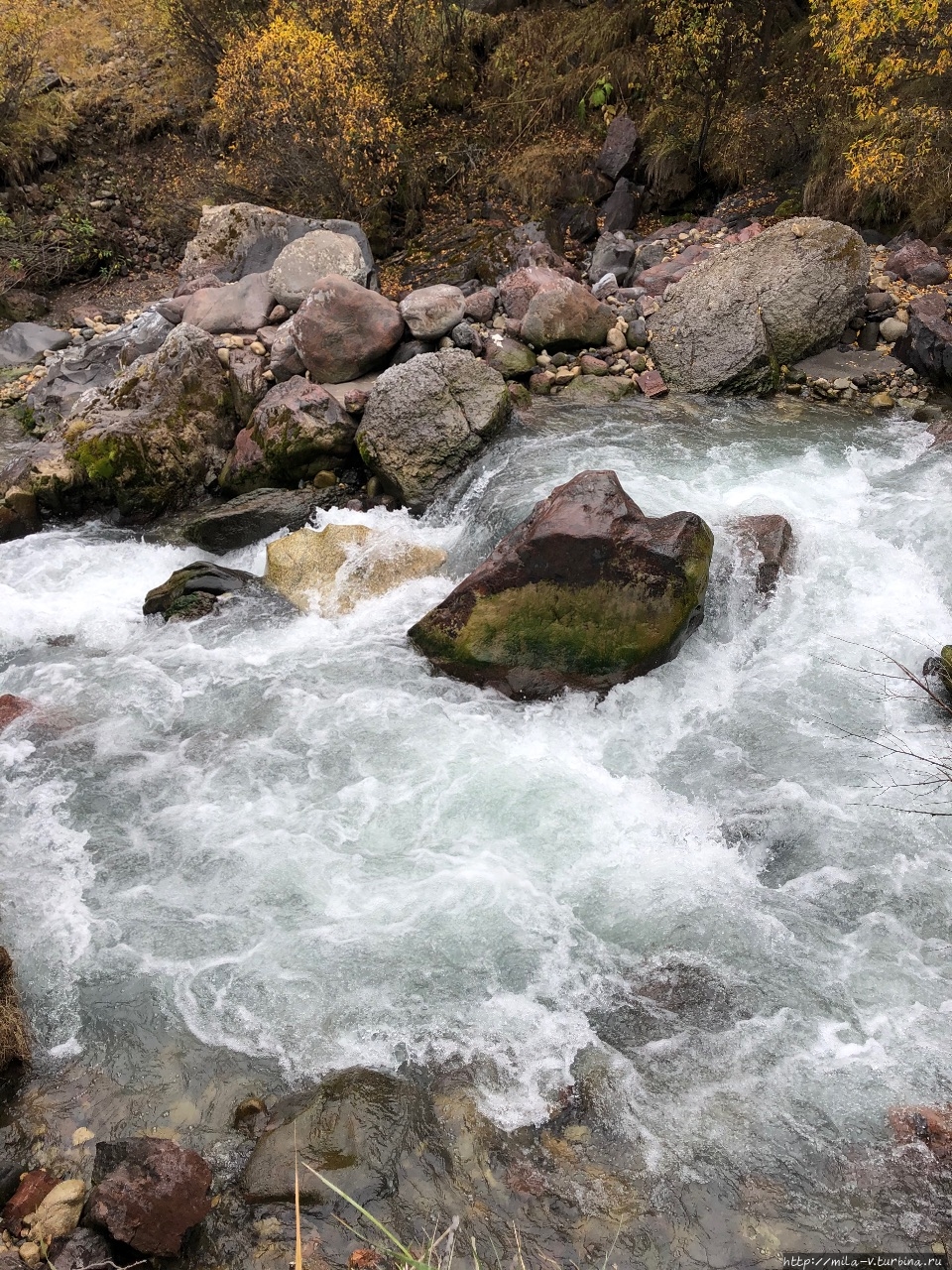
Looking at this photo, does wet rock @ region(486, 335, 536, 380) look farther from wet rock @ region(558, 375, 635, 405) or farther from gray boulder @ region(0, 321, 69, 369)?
gray boulder @ region(0, 321, 69, 369)

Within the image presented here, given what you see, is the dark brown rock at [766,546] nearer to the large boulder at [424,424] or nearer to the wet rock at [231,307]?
the large boulder at [424,424]

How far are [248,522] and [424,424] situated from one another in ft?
7.00

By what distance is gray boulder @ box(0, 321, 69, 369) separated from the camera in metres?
13.5

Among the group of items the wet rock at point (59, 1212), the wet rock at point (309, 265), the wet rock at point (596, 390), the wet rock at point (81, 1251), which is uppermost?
the wet rock at point (309, 265)

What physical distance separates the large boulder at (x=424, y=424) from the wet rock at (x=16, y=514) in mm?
3662

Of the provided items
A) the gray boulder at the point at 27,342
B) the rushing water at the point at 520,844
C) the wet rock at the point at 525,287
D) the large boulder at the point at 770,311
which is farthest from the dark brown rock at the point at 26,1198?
the gray boulder at the point at 27,342

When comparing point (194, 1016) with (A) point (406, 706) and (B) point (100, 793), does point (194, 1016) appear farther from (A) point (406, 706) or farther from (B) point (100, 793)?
(A) point (406, 706)

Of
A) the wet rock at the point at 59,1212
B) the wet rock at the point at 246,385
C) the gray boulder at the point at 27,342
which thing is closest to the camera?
the wet rock at the point at 59,1212

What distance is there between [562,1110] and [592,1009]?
603mm

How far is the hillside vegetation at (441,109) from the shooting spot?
1188 cm

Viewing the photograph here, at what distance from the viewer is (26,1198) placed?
4016 millimetres

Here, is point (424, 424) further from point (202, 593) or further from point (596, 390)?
point (202, 593)

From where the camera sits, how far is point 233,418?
1045cm

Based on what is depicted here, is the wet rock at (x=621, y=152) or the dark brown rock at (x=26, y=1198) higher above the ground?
the wet rock at (x=621, y=152)
